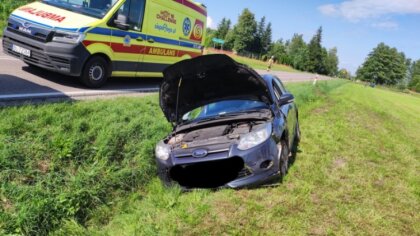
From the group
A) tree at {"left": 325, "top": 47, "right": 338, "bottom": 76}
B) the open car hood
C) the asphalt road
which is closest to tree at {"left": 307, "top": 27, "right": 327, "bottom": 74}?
tree at {"left": 325, "top": 47, "right": 338, "bottom": 76}

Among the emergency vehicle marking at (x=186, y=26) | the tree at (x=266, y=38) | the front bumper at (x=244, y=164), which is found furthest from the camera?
the tree at (x=266, y=38)

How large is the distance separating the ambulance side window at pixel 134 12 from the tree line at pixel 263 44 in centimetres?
6725

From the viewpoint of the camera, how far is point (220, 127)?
4.96 metres

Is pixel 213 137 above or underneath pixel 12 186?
above

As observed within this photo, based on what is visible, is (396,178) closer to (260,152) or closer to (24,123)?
(260,152)

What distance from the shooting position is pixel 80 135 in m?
5.18

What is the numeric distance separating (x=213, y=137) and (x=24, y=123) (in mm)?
2659

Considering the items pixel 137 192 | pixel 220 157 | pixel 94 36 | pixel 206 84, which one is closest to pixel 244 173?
pixel 220 157

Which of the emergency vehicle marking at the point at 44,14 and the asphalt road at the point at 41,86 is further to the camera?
the emergency vehicle marking at the point at 44,14

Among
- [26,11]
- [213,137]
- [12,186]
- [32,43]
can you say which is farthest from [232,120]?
[26,11]

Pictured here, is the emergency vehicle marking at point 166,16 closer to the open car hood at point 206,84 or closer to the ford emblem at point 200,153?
the open car hood at point 206,84

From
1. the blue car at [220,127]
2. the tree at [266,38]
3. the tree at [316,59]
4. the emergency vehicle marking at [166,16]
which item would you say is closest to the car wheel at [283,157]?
the blue car at [220,127]

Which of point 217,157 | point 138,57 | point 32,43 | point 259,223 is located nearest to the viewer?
point 259,223

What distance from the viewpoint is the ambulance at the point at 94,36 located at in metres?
7.66
